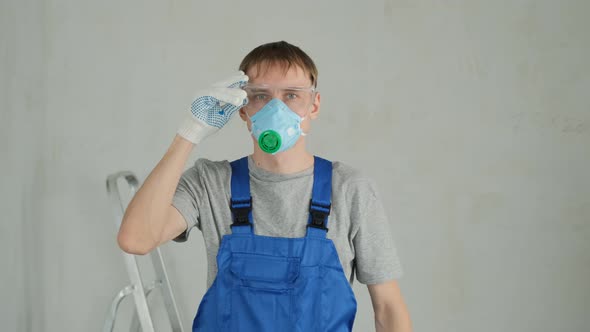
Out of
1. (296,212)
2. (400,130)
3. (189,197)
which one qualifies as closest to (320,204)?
(296,212)

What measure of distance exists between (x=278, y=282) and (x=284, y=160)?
29cm

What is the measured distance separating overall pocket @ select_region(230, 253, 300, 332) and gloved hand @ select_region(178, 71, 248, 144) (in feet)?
1.00

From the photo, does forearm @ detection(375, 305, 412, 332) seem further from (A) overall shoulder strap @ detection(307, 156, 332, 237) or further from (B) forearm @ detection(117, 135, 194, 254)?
(B) forearm @ detection(117, 135, 194, 254)

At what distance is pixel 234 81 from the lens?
4.89 ft

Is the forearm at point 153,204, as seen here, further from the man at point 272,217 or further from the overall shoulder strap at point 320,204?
the overall shoulder strap at point 320,204

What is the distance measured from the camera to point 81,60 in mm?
2490

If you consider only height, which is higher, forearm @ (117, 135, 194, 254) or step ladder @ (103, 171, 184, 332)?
forearm @ (117, 135, 194, 254)

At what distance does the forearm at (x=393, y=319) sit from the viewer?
1.58 metres

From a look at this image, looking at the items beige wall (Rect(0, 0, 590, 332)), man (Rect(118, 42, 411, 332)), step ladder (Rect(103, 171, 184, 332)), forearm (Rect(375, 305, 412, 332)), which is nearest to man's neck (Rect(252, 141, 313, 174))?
man (Rect(118, 42, 411, 332))

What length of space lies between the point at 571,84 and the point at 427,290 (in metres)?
0.95

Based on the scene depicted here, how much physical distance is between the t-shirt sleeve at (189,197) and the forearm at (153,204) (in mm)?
72

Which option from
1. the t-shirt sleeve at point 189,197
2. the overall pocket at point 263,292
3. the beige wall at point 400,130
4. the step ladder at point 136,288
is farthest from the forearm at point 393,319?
the beige wall at point 400,130

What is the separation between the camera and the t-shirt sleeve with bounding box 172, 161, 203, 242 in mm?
1547

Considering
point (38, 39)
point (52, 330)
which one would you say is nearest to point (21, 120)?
point (38, 39)
